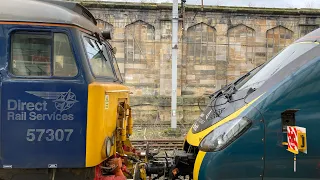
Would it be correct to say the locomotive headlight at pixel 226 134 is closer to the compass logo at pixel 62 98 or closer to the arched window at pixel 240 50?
the compass logo at pixel 62 98

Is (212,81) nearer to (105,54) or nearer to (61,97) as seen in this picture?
(105,54)

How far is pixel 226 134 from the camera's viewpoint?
3.49 m

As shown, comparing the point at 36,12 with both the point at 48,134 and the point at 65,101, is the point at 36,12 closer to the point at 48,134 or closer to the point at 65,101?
the point at 65,101

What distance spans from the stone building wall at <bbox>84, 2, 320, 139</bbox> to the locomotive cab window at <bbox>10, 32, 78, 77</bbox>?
10482 mm

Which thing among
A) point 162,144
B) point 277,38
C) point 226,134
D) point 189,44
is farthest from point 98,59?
point 277,38

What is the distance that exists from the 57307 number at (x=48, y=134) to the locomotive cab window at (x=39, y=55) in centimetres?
62

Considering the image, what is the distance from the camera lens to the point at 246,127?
11.2 ft

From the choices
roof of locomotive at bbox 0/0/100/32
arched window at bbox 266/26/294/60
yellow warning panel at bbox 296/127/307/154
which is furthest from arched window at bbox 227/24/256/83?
roof of locomotive at bbox 0/0/100/32

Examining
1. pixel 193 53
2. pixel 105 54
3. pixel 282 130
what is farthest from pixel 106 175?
pixel 193 53

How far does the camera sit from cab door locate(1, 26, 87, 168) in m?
3.54

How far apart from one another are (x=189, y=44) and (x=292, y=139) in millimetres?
11778

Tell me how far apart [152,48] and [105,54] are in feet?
32.7

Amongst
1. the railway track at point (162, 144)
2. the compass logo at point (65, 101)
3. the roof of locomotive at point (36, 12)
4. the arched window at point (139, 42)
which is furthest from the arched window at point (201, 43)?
the compass logo at point (65, 101)

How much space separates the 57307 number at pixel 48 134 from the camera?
11.7 ft
